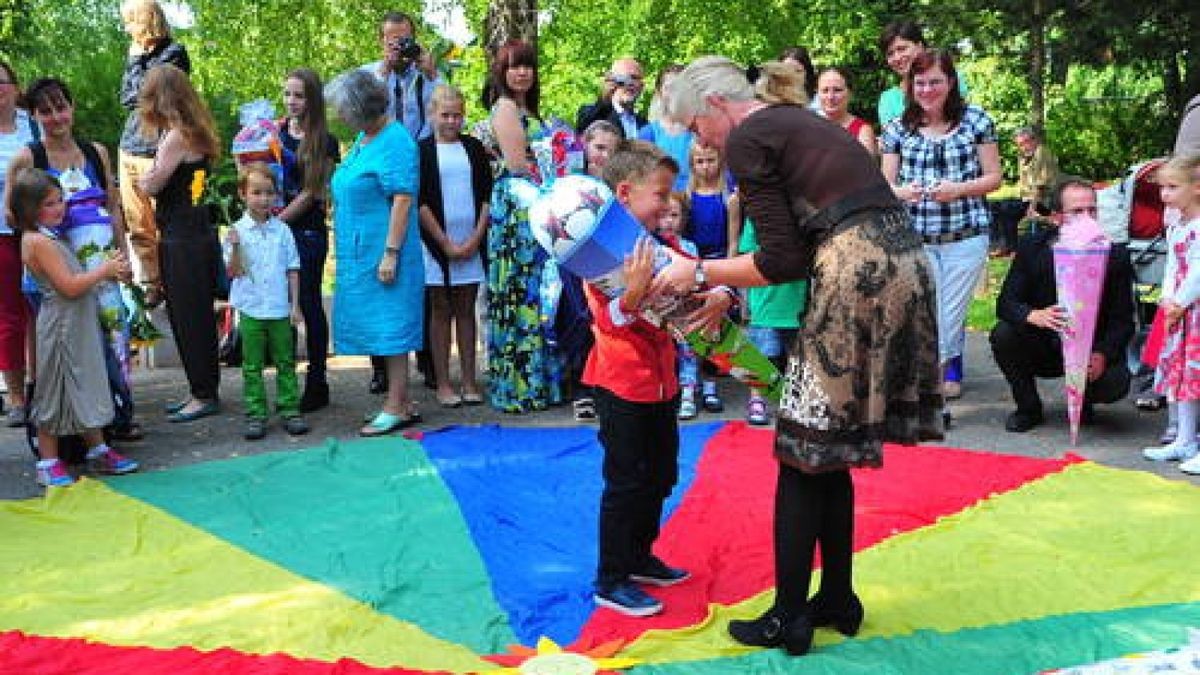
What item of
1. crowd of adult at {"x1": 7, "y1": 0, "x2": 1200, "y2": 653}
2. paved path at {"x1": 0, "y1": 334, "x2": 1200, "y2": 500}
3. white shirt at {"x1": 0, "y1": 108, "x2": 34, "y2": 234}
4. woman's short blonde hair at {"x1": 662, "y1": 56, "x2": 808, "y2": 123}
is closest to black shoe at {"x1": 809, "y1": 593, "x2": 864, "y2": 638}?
woman's short blonde hair at {"x1": 662, "y1": 56, "x2": 808, "y2": 123}

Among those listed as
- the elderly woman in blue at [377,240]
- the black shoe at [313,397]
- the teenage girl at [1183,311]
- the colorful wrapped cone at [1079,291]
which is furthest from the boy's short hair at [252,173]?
the teenage girl at [1183,311]

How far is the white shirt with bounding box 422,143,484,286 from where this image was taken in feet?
22.3

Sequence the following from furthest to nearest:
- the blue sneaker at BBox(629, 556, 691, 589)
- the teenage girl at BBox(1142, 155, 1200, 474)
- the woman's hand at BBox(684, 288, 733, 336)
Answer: the teenage girl at BBox(1142, 155, 1200, 474), the blue sneaker at BBox(629, 556, 691, 589), the woman's hand at BBox(684, 288, 733, 336)

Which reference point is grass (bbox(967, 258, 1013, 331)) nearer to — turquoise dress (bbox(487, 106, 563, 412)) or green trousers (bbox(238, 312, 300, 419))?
turquoise dress (bbox(487, 106, 563, 412))

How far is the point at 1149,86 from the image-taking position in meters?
21.2

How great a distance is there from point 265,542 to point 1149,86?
816 inches

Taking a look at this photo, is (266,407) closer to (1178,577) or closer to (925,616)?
(925,616)

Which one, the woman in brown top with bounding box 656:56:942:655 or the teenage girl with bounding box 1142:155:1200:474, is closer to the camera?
the woman in brown top with bounding box 656:56:942:655

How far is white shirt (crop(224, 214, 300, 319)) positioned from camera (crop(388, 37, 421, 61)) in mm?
1702

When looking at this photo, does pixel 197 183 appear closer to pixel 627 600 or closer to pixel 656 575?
pixel 656 575

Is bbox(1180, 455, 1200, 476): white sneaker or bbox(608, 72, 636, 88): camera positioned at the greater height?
bbox(608, 72, 636, 88): camera

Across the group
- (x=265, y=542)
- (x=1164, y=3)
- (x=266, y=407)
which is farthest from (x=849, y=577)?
(x=1164, y=3)

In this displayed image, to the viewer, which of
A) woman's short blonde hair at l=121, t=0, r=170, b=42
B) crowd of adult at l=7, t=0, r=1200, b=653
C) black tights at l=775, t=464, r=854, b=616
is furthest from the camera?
woman's short blonde hair at l=121, t=0, r=170, b=42

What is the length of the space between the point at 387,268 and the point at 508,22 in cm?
476
